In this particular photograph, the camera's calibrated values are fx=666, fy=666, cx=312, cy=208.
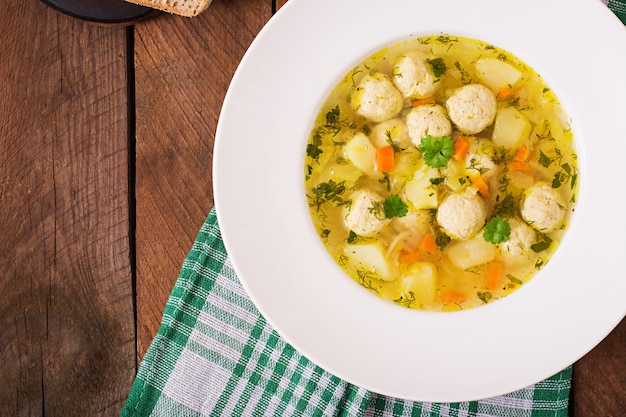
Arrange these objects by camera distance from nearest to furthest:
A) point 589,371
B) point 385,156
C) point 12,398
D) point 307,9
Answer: point 307,9 < point 385,156 < point 589,371 < point 12,398

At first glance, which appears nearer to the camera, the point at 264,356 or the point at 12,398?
the point at 264,356

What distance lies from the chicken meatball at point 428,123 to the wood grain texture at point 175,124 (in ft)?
2.40

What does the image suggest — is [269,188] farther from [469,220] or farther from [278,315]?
[469,220]

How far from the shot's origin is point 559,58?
6.63 feet

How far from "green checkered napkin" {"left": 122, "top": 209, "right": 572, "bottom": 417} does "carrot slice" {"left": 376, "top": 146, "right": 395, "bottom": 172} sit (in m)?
0.64

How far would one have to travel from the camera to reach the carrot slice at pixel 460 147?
2131 millimetres

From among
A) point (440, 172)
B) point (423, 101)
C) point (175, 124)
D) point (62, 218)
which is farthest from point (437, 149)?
point (62, 218)

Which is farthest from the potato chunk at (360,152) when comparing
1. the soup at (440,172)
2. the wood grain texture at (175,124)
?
the wood grain texture at (175,124)

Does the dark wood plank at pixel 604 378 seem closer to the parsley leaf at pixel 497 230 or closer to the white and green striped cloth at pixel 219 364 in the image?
the white and green striped cloth at pixel 219 364

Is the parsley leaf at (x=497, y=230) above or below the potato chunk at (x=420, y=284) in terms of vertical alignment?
above

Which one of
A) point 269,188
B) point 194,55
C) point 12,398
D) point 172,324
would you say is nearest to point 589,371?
point 269,188

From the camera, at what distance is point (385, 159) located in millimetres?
2156

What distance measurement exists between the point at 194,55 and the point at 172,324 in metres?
1.00

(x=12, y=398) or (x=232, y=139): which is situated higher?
(x=232, y=139)
